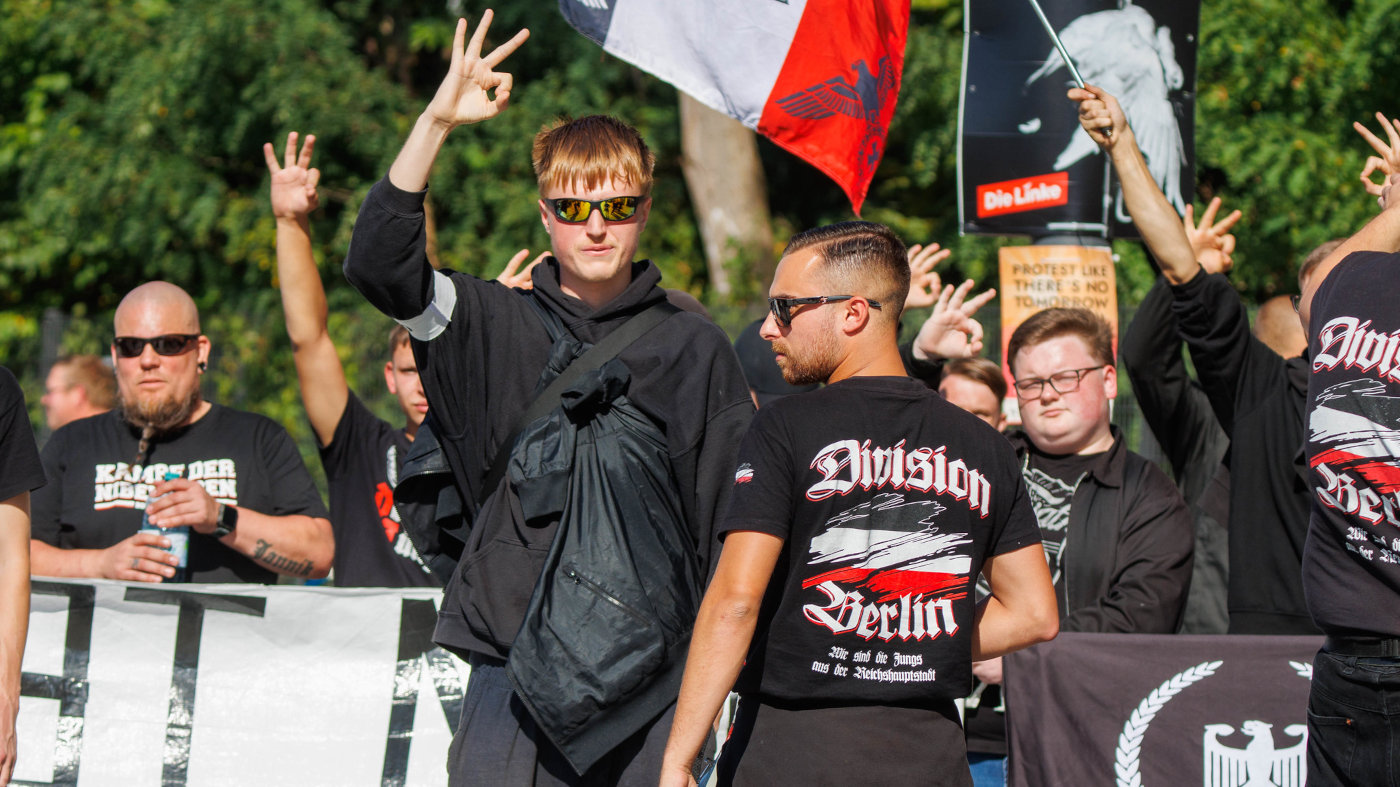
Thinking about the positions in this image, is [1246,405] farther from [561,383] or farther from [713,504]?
[561,383]

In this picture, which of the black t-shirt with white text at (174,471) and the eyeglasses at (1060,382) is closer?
the eyeglasses at (1060,382)

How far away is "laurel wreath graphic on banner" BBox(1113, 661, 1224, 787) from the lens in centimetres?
409

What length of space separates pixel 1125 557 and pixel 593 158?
2340mm

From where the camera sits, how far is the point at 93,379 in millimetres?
8344

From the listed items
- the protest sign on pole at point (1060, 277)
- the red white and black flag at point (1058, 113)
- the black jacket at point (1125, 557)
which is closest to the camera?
the black jacket at point (1125, 557)

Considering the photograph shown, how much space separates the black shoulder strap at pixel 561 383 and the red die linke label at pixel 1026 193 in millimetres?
3297

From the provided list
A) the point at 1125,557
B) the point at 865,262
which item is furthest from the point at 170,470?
the point at 1125,557

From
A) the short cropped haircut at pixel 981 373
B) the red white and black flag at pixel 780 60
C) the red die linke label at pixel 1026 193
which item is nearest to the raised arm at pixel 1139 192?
the red white and black flag at pixel 780 60

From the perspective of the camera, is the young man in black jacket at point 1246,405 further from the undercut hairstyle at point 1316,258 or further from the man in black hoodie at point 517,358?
the man in black hoodie at point 517,358

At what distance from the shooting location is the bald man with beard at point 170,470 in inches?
190

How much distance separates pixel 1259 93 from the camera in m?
11.1

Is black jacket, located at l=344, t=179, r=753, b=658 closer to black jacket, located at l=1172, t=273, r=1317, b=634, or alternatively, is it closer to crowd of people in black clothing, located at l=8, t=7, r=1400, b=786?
crowd of people in black clothing, located at l=8, t=7, r=1400, b=786

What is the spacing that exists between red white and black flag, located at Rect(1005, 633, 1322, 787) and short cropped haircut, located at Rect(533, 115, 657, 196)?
6.84 ft

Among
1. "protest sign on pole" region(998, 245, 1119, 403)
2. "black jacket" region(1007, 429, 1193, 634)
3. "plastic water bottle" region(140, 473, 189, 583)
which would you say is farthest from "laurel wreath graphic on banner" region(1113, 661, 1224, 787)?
"plastic water bottle" region(140, 473, 189, 583)
